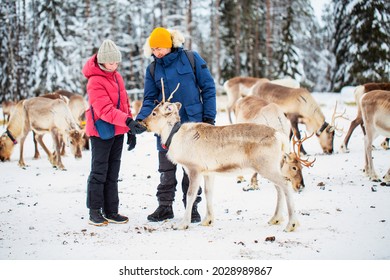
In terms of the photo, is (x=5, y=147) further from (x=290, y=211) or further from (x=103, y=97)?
(x=290, y=211)

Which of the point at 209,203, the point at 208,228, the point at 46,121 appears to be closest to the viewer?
the point at 208,228

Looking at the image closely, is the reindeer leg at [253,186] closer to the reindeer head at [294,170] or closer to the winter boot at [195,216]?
the reindeer head at [294,170]

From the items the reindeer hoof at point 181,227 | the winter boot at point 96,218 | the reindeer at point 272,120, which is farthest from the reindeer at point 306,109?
the winter boot at point 96,218

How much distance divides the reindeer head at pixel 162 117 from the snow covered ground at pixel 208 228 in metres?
1.13

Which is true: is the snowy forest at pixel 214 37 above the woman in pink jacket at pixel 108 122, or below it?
above

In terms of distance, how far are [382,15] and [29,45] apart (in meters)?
6.80

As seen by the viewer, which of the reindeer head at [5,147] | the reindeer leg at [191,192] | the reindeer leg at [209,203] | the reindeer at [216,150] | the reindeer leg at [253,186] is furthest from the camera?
the reindeer head at [5,147]

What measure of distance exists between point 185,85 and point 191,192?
1242 mm

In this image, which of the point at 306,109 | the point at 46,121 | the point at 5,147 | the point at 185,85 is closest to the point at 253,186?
the point at 185,85

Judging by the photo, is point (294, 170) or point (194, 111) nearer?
point (194, 111)

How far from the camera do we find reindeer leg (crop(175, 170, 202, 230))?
15.3 feet

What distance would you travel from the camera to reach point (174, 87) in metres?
5.00

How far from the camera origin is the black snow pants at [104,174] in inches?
193

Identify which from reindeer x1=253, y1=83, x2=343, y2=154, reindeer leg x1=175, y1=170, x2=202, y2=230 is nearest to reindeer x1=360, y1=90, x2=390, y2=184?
reindeer x1=253, y1=83, x2=343, y2=154
